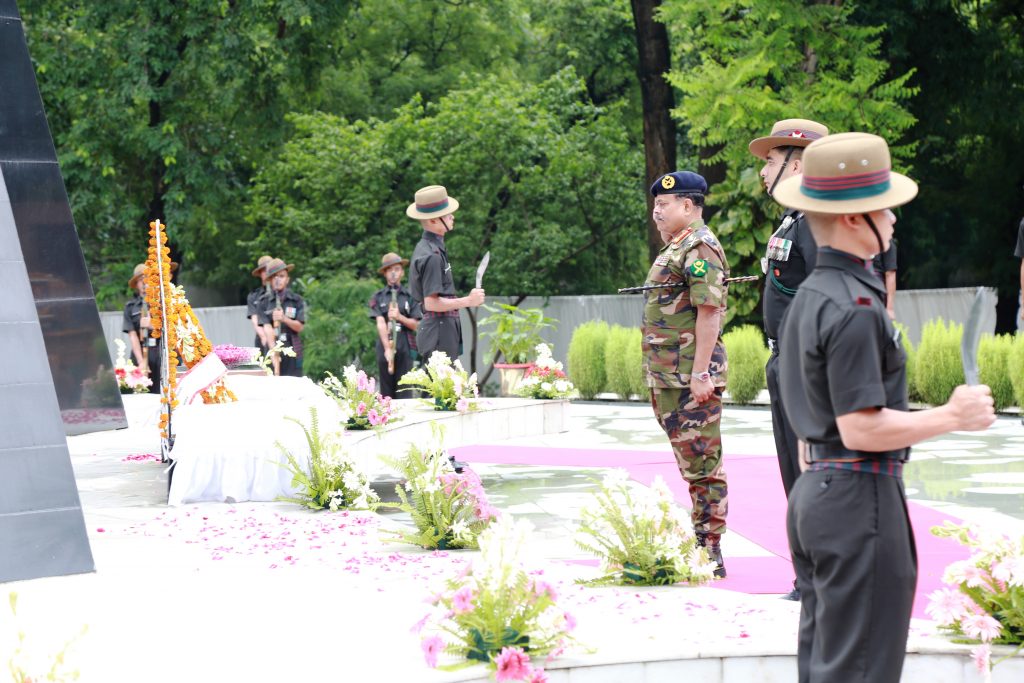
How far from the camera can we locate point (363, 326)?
82.9 feet

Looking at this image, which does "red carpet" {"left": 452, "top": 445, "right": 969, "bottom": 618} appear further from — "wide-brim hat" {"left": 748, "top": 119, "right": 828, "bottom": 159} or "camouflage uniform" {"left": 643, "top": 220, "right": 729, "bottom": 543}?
"wide-brim hat" {"left": 748, "top": 119, "right": 828, "bottom": 159}

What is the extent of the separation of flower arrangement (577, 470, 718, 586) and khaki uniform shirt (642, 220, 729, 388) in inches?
23.4

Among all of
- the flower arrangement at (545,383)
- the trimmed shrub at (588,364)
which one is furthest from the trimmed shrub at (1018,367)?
the trimmed shrub at (588,364)

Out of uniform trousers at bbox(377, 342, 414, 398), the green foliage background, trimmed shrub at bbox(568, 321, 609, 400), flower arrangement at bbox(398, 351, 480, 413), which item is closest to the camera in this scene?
flower arrangement at bbox(398, 351, 480, 413)

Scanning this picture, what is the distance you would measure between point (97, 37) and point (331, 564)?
883 inches

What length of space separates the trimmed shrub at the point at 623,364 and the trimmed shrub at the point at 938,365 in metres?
4.56

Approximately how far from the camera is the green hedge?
25.3m

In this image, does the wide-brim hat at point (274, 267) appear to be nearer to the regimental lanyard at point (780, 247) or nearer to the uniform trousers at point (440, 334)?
the uniform trousers at point (440, 334)

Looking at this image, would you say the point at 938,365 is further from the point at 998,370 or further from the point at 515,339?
the point at 515,339

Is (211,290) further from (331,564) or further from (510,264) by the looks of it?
(331,564)

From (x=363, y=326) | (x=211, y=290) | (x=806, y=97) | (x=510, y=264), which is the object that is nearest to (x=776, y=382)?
(x=806, y=97)

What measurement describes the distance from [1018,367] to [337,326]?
1380 cm

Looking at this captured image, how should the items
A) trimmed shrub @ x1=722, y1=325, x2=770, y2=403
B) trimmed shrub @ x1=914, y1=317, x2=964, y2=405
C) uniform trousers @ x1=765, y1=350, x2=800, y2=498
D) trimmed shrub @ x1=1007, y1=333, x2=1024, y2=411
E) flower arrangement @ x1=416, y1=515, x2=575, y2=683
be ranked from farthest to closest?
1. trimmed shrub @ x1=722, y1=325, x2=770, y2=403
2. trimmed shrub @ x1=914, y1=317, x2=964, y2=405
3. trimmed shrub @ x1=1007, y1=333, x2=1024, y2=411
4. uniform trousers @ x1=765, y1=350, x2=800, y2=498
5. flower arrangement @ x1=416, y1=515, x2=575, y2=683

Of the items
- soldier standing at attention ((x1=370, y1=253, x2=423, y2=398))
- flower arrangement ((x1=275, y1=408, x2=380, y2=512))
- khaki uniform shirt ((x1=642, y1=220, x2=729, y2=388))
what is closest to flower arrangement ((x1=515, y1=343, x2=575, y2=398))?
soldier standing at attention ((x1=370, y1=253, x2=423, y2=398))
